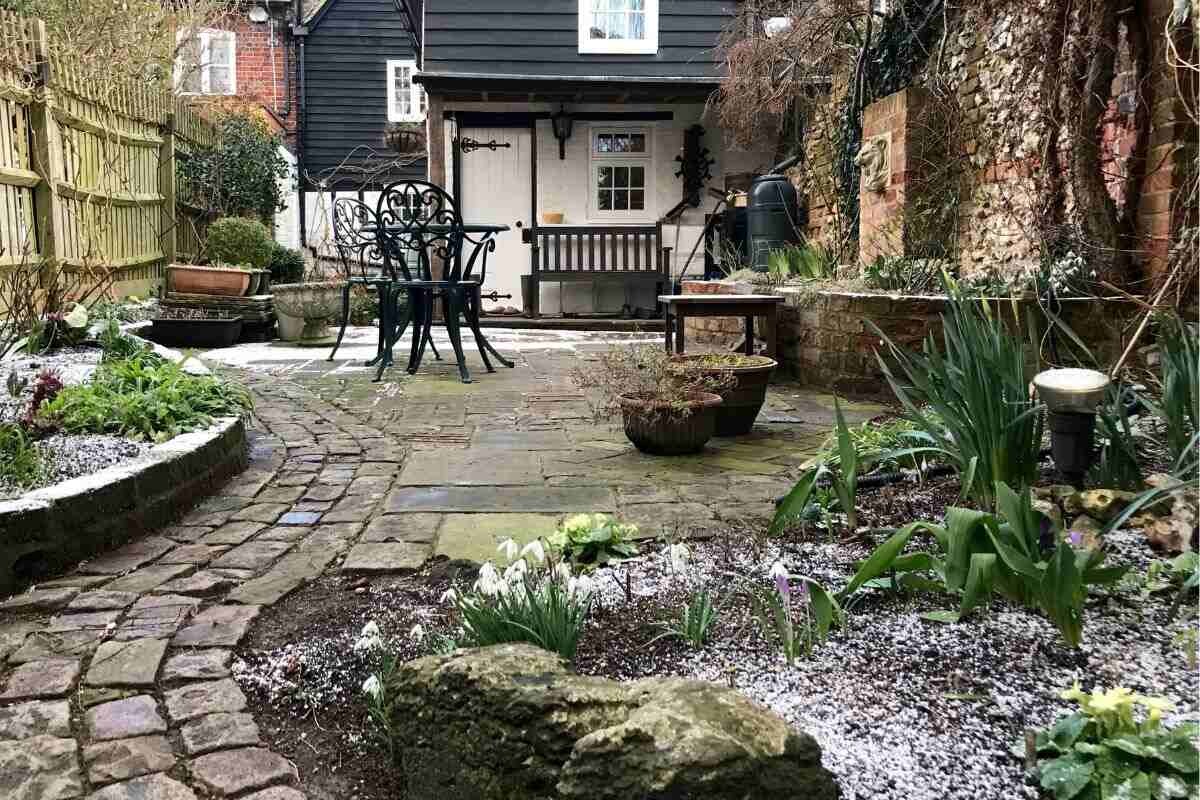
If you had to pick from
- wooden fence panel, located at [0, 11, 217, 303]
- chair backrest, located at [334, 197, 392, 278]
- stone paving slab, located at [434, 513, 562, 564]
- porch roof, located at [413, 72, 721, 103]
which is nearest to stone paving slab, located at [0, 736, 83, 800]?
stone paving slab, located at [434, 513, 562, 564]

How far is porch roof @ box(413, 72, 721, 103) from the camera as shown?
11.4 meters

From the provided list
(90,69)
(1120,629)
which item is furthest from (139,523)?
(90,69)

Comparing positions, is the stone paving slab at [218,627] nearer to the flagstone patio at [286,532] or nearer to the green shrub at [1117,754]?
the flagstone patio at [286,532]

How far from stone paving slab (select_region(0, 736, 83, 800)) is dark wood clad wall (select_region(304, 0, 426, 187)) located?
15976mm

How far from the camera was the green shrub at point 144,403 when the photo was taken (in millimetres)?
3676

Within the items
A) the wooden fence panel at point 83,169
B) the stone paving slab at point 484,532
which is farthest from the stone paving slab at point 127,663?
the wooden fence panel at point 83,169

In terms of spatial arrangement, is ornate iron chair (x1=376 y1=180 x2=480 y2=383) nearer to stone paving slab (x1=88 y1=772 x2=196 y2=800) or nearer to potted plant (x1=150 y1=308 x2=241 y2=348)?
potted plant (x1=150 y1=308 x2=241 y2=348)

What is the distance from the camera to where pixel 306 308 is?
339 inches

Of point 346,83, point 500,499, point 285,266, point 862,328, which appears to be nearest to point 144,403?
point 500,499

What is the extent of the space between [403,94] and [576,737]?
57.4 feet

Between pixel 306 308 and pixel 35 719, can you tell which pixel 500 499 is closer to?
pixel 35 719

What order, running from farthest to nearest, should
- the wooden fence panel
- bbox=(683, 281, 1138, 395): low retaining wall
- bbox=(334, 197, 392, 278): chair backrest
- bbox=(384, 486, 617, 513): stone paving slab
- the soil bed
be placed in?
bbox=(334, 197, 392, 278): chair backrest < the wooden fence panel < bbox=(683, 281, 1138, 395): low retaining wall < bbox=(384, 486, 617, 513): stone paving slab < the soil bed

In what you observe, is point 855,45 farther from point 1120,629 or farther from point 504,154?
point 1120,629

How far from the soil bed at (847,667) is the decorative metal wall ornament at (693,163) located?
1052cm
